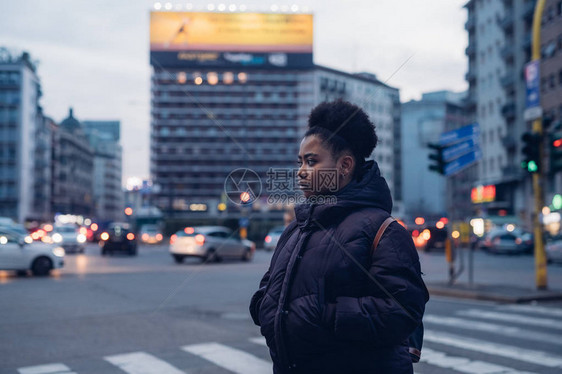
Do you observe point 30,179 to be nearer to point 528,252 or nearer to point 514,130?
point 514,130

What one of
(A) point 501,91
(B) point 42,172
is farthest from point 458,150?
(B) point 42,172

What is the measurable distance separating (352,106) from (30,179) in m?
102

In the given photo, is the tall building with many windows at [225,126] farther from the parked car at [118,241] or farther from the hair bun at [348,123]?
the hair bun at [348,123]

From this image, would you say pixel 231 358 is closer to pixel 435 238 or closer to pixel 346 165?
pixel 346 165

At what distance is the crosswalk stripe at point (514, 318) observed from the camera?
31.4 feet

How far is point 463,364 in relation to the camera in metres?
6.71

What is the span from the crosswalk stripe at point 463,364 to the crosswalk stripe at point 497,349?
547mm

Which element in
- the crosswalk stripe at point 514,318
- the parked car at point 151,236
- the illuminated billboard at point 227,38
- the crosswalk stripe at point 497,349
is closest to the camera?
the crosswalk stripe at point 497,349

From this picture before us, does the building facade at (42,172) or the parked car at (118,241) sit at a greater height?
the building facade at (42,172)

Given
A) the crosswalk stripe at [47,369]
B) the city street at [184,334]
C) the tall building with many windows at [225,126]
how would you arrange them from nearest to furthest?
the crosswalk stripe at [47,369]
the city street at [184,334]
the tall building with many windows at [225,126]

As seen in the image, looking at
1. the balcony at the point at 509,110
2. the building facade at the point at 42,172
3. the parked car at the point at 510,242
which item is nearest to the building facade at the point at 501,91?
the balcony at the point at 509,110

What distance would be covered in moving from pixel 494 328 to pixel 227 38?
7964 centimetres

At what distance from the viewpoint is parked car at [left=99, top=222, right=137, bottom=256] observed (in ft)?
111

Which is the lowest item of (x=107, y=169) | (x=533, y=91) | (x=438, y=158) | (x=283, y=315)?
(x=283, y=315)
